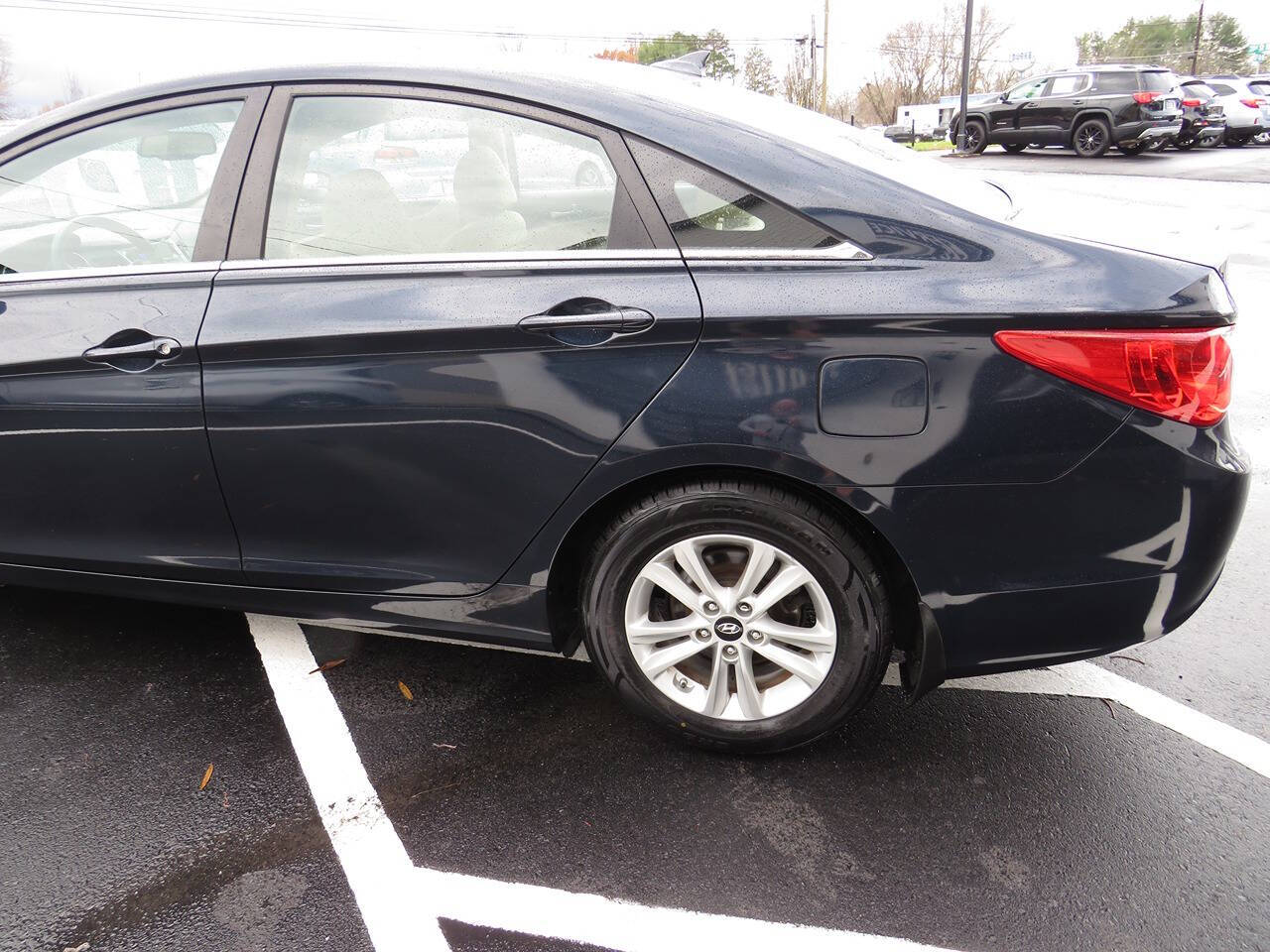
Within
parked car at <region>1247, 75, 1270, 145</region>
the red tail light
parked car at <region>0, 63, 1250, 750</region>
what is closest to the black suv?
parked car at <region>1247, 75, 1270, 145</region>

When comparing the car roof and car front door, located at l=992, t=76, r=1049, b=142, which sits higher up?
the car roof

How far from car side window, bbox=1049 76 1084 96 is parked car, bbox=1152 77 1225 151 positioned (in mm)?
2965

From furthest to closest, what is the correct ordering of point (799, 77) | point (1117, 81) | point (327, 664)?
point (799, 77), point (1117, 81), point (327, 664)

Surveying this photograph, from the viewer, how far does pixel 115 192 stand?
111 inches

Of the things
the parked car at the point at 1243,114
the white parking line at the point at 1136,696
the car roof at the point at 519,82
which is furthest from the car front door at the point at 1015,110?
the car roof at the point at 519,82

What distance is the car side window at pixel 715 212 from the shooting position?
2.21m

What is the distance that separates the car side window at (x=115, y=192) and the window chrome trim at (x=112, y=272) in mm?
27

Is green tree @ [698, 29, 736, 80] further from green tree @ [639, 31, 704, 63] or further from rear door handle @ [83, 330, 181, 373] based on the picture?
rear door handle @ [83, 330, 181, 373]

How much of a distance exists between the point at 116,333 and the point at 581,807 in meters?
1.69

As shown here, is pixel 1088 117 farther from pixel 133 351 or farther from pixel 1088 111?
pixel 133 351

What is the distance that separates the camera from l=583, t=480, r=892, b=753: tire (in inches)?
89.3

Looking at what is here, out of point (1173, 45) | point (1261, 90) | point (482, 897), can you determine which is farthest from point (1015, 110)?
point (1173, 45)

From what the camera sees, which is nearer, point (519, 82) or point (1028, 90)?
point (519, 82)

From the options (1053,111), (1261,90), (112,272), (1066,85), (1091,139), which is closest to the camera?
(112,272)
